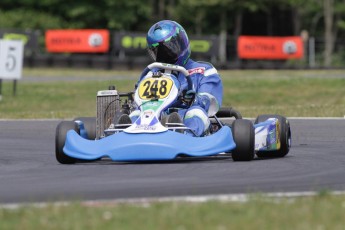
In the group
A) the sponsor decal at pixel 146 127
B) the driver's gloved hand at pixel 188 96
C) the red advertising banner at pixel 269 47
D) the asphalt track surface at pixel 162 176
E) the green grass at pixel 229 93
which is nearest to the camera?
the asphalt track surface at pixel 162 176

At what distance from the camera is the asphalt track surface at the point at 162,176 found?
737cm

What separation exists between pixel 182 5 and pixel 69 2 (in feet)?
17.9

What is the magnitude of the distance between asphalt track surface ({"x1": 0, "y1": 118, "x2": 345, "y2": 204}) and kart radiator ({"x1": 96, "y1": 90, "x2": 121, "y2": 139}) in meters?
0.49

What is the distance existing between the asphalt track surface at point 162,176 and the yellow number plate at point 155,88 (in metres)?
0.65

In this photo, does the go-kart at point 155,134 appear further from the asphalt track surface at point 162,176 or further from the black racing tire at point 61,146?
the asphalt track surface at point 162,176

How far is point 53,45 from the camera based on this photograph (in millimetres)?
39938

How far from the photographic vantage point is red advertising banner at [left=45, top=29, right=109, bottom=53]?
3919 cm

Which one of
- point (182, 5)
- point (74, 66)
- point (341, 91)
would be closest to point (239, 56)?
point (74, 66)

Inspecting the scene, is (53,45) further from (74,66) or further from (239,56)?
(239,56)

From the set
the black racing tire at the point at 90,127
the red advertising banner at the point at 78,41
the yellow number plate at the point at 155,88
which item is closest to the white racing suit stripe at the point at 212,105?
the yellow number plate at the point at 155,88

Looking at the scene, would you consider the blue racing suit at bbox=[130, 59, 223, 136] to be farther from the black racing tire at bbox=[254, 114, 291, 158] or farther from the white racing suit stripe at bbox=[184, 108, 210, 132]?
the black racing tire at bbox=[254, 114, 291, 158]

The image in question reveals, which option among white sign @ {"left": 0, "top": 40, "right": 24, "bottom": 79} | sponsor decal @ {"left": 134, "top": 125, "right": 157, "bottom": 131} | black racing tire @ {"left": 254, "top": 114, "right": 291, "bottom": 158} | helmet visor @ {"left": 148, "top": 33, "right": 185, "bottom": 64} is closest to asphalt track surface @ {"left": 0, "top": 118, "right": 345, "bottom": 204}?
black racing tire @ {"left": 254, "top": 114, "right": 291, "bottom": 158}

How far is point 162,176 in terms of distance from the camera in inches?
325

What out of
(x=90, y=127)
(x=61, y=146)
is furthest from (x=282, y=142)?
(x=61, y=146)
